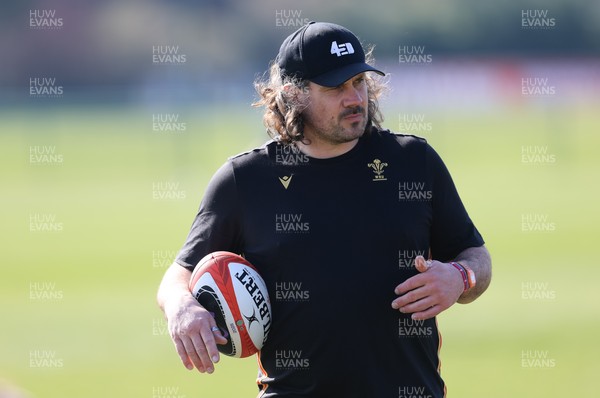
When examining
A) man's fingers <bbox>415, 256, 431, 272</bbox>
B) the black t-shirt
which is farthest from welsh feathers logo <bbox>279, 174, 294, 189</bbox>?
man's fingers <bbox>415, 256, 431, 272</bbox>

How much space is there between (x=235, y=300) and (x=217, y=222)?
387 mm

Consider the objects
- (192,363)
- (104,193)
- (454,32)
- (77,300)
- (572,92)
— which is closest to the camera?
(192,363)

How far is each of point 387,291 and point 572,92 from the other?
25727 mm

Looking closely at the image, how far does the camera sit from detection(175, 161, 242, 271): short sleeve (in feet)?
13.8

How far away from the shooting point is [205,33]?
32281 millimetres

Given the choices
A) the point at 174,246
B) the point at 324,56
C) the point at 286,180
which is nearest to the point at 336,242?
the point at 286,180

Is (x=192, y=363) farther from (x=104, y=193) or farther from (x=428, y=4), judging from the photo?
(x=428, y=4)

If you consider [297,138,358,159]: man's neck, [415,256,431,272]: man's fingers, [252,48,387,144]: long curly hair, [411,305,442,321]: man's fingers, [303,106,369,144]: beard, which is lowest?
[411,305,442,321]: man's fingers

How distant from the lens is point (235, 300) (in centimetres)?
401

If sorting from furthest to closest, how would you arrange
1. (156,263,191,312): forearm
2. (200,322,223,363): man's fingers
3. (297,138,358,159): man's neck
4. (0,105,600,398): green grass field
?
(0,105,600,398): green grass field, (297,138,358,159): man's neck, (156,263,191,312): forearm, (200,322,223,363): man's fingers

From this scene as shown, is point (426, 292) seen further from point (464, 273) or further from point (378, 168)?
point (378, 168)

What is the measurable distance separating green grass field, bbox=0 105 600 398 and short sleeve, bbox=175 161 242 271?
0.75 metres

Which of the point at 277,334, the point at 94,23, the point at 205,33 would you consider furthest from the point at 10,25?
the point at 277,334

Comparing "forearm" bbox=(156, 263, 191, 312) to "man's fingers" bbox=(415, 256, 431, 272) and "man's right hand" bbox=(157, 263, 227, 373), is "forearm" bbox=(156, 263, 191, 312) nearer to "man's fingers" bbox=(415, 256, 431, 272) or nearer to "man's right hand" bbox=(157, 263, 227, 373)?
"man's right hand" bbox=(157, 263, 227, 373)
